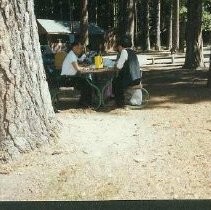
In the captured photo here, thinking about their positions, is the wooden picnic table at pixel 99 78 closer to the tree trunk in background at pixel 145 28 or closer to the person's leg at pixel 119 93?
the person's leg at pixel 119 93

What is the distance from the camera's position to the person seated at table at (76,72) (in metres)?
10.4

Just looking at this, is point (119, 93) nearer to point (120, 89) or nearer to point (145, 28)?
point (120, 89)

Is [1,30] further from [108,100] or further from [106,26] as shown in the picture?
[106,26]

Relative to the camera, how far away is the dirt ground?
550 cm

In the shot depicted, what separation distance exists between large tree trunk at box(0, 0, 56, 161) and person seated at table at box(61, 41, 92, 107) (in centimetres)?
346

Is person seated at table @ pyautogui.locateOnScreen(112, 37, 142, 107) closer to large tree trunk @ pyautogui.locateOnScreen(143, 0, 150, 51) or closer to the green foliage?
large tree trunk @ pyautogui.locateOnScreen(143, 0, 150, 51)

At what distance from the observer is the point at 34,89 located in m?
6.82

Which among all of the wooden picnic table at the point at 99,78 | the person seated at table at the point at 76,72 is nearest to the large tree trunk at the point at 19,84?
the person seated at table at the point at 76,72

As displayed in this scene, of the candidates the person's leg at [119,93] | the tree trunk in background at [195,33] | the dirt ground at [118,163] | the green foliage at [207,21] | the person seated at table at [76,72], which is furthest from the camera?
the green foliage at [207,21]

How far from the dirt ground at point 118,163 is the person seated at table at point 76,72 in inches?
53.8

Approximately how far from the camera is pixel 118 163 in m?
6.34

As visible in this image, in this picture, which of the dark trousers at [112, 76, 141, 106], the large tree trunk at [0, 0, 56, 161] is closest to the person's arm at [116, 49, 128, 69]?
the dark trousers at [112, 76, 141, 106]

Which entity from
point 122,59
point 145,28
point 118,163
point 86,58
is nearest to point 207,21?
point 145,28
